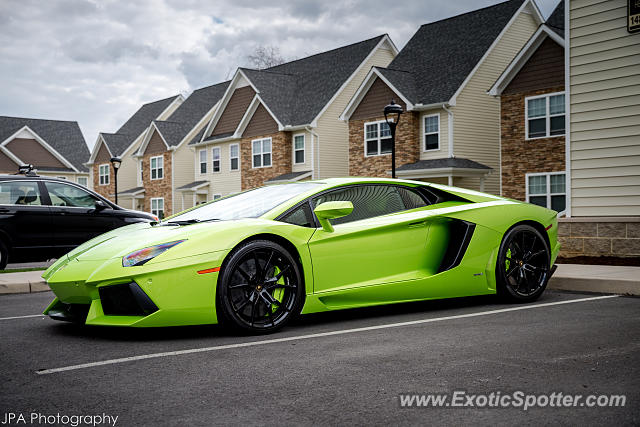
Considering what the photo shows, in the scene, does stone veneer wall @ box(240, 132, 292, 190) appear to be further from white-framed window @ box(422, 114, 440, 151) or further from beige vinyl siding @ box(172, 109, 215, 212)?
white-framed window @ box(422, 114, 440, 151)

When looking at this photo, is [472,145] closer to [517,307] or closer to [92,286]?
[517,307]

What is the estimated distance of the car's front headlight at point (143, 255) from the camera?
4945 millimetres

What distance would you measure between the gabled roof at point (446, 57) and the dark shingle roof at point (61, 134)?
1222 inches

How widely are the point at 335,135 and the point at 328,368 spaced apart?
29347 millimetres

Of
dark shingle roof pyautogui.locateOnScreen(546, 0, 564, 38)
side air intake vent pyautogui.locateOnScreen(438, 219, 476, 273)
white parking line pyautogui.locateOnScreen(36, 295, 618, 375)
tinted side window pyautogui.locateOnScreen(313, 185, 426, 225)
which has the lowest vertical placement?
white parking line pyautogui.locateOnScreen(36, 295, 618, 375)

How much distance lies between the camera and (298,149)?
33.3 meters

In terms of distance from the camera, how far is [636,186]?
11148 mm

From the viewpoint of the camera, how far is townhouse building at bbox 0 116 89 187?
4847 cm

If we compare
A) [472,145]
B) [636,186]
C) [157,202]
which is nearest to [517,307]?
[636,186]

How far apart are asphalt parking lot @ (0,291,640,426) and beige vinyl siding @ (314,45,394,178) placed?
26.6 meters

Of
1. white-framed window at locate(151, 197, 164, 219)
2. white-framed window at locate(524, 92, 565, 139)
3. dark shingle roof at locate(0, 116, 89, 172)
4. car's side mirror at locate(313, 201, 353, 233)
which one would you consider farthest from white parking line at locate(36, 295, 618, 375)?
dark shingle roof at locate(0, 116, 89, 172)

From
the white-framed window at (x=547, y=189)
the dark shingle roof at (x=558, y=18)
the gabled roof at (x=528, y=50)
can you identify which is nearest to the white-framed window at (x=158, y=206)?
the gabled roof at (x=528, y=50)

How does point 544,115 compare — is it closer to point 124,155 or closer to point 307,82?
point 307,82

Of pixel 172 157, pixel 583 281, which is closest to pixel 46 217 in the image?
pixel 583 281
